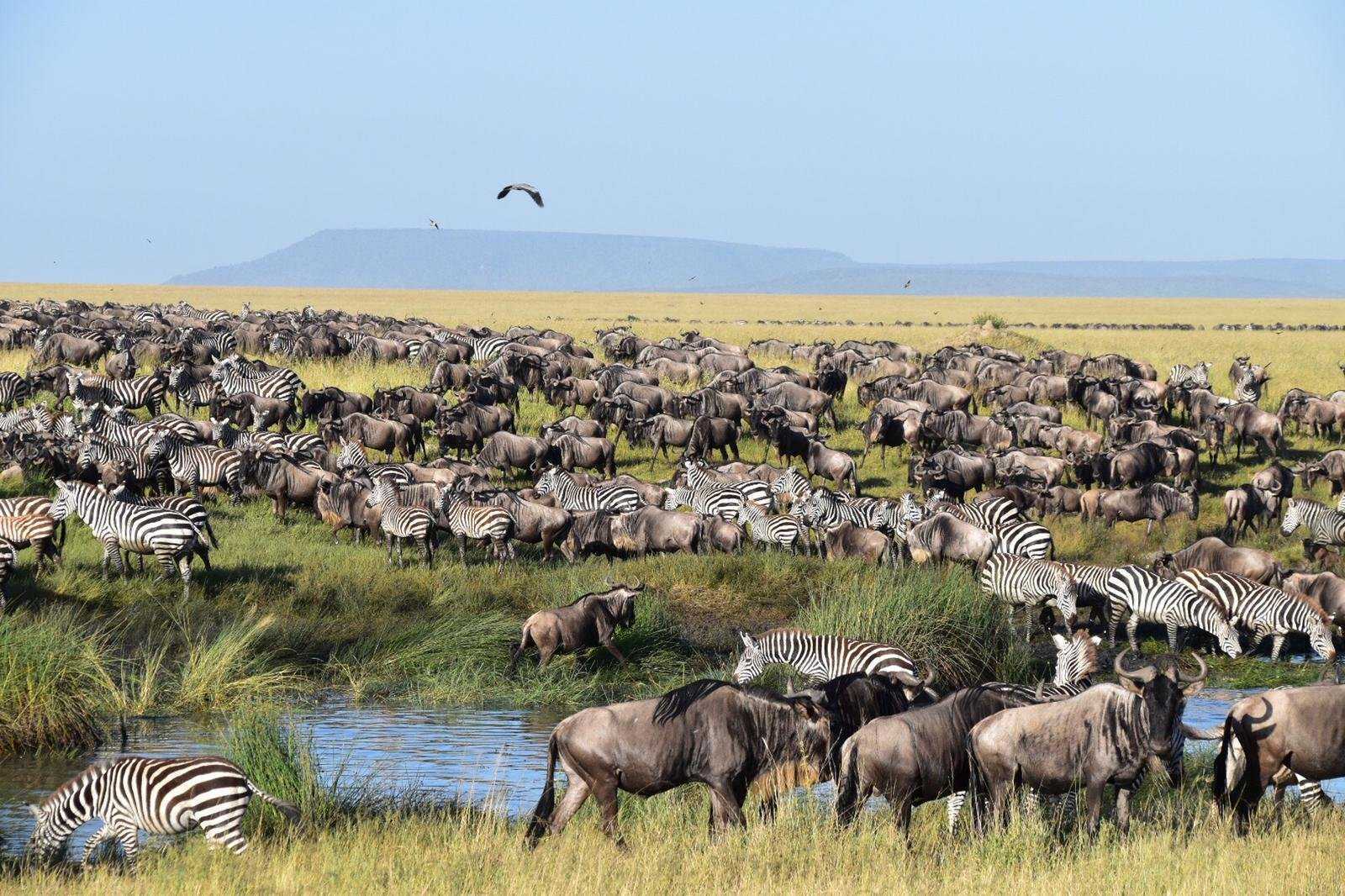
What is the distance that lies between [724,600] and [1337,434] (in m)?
19.8

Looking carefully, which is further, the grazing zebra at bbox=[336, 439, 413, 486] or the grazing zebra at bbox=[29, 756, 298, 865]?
the grazing zebra at bbox=[336, 439, 413, 486]

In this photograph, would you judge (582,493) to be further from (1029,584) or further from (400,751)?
(400,751)

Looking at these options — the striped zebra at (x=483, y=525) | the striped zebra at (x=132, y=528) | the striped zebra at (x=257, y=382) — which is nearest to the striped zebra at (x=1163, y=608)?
the striped zebra at (x=483, y=525)

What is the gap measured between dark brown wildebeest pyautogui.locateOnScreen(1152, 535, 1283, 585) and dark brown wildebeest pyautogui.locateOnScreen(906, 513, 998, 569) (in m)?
2.12

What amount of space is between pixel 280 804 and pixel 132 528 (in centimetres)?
929

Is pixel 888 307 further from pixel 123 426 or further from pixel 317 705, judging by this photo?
pixel 317 705

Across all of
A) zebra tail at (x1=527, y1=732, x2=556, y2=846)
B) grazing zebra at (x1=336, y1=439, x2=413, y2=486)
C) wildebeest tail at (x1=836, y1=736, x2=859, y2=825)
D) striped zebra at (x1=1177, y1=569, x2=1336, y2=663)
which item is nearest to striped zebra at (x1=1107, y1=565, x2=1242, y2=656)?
striped zebra at (x1=1177, y1=569, x2=1336, y2=663)

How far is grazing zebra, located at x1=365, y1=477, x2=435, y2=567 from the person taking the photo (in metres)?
19.9

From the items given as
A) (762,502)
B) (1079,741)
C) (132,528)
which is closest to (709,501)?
(762,502)

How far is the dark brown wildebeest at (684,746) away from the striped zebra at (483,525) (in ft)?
35.3

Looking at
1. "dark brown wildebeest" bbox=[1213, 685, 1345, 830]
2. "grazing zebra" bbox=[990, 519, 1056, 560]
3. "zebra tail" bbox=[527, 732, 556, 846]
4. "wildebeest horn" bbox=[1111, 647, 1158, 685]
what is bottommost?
"grazing zebra" bbox=[990, 519, 1056, 560]

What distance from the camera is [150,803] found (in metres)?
9.11

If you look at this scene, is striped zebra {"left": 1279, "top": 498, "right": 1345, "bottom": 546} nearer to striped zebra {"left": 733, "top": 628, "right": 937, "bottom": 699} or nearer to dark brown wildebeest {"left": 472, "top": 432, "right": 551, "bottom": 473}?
striped zebra {"left": 733, "top": 628, "right": 937, "bottom": 699}

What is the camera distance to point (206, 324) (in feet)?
148
